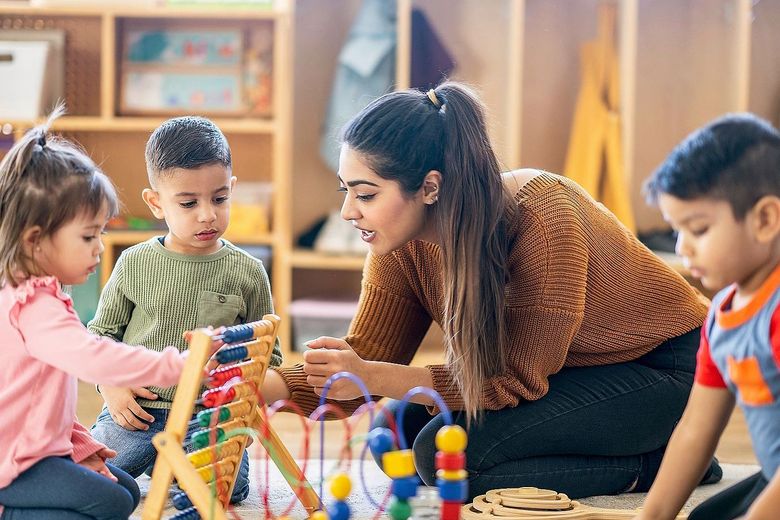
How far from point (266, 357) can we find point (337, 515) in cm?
42

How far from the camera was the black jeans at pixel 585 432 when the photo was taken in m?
1.91

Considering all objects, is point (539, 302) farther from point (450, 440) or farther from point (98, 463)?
point (98, 463)

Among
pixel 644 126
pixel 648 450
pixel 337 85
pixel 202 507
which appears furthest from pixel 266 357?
pixel 644 126

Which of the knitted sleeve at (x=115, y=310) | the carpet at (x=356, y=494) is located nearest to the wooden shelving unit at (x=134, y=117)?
the carpet at (x=356, y=494)

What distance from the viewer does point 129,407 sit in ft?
6.41

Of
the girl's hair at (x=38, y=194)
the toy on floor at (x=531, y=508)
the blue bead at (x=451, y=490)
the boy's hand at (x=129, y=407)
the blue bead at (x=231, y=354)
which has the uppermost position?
the girl's hair at (x=38, y=194)

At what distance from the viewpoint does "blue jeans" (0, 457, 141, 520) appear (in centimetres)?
147

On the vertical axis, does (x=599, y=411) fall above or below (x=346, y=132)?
below

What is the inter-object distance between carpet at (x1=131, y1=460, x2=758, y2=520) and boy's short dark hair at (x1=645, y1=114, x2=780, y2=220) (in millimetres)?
783

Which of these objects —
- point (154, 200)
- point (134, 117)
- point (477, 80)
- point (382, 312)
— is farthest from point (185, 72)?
point (382, 312)

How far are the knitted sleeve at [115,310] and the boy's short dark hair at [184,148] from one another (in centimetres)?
20

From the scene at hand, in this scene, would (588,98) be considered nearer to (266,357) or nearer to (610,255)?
(610,255)

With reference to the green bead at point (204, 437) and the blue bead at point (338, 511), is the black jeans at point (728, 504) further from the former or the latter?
the green bead at point (204, 437)

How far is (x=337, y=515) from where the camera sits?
4.31 feet
